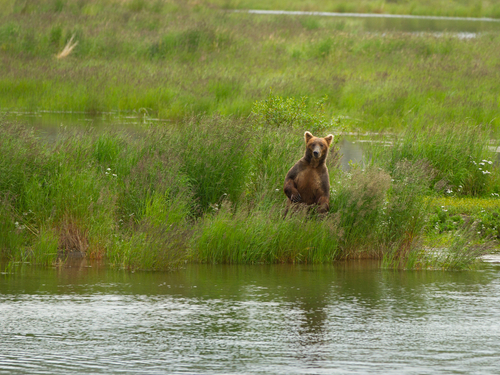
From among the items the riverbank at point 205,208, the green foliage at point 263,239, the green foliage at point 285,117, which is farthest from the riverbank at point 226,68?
the green foliage at point 263,239

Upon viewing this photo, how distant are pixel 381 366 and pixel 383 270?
3932 millimetres

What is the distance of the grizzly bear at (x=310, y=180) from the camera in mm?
10742

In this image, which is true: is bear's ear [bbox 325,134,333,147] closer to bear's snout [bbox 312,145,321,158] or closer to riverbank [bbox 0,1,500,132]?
bear's snout [bbox 312,145,321,158]

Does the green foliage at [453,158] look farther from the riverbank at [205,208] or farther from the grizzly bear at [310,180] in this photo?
the grizzly bear at [310,180]

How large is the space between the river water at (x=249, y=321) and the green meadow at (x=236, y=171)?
1.56 feet

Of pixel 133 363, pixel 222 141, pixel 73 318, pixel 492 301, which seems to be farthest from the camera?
pixel 222 141

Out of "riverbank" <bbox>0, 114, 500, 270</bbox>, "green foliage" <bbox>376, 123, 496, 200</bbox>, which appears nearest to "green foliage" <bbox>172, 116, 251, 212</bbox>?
"riverbank" <bbox>0, 114, 500, 270</bbox>

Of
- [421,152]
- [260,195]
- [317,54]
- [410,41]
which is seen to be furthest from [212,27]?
[260,195]

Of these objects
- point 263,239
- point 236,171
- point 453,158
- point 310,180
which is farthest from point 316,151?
point 453,158

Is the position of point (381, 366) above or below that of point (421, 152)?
below

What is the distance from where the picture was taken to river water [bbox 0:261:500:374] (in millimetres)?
6648

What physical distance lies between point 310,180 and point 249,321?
3.28m

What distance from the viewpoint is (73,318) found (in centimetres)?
786

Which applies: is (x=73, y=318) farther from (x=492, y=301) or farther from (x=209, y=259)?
(x=492, y=301)
